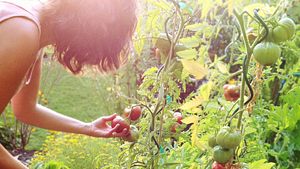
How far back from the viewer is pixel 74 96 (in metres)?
5.66

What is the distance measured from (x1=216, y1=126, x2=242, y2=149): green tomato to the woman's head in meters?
0.46

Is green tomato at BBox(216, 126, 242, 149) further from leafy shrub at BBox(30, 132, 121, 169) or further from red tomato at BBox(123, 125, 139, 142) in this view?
leafy shrub at BBox(30, 132, 121, 169)

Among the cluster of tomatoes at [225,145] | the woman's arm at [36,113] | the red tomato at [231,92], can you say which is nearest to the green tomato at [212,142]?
the cluster of tomatoes at [225,145]

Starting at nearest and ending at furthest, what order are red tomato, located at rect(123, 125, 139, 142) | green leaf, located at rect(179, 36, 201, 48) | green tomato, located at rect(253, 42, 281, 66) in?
green tomato, located at rect(253, 42, 281, 66)
green leaf, located at rect(179, 36, 201, 48)
red tomato, located at rect(123, 125, 139, 142)

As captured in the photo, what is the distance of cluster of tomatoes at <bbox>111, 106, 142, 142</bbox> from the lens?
1.66 m

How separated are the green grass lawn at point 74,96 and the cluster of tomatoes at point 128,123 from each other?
110 inches

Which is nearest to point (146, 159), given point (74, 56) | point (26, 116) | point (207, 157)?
point (207, 157)

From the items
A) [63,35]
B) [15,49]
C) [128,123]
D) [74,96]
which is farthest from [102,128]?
[74,96]

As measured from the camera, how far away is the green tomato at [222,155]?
1.41m

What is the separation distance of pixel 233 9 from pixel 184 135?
63 centimetres

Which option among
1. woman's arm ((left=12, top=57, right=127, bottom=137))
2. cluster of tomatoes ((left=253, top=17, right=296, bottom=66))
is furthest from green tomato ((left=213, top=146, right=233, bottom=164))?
woman's arm ((left=12, top=57, right=127, bottom=137))

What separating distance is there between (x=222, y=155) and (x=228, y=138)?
0.06m

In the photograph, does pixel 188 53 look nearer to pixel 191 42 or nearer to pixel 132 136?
pixel 191 42

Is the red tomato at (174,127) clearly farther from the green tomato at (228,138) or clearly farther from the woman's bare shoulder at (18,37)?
the woman's bare shoulder at (18,37)
